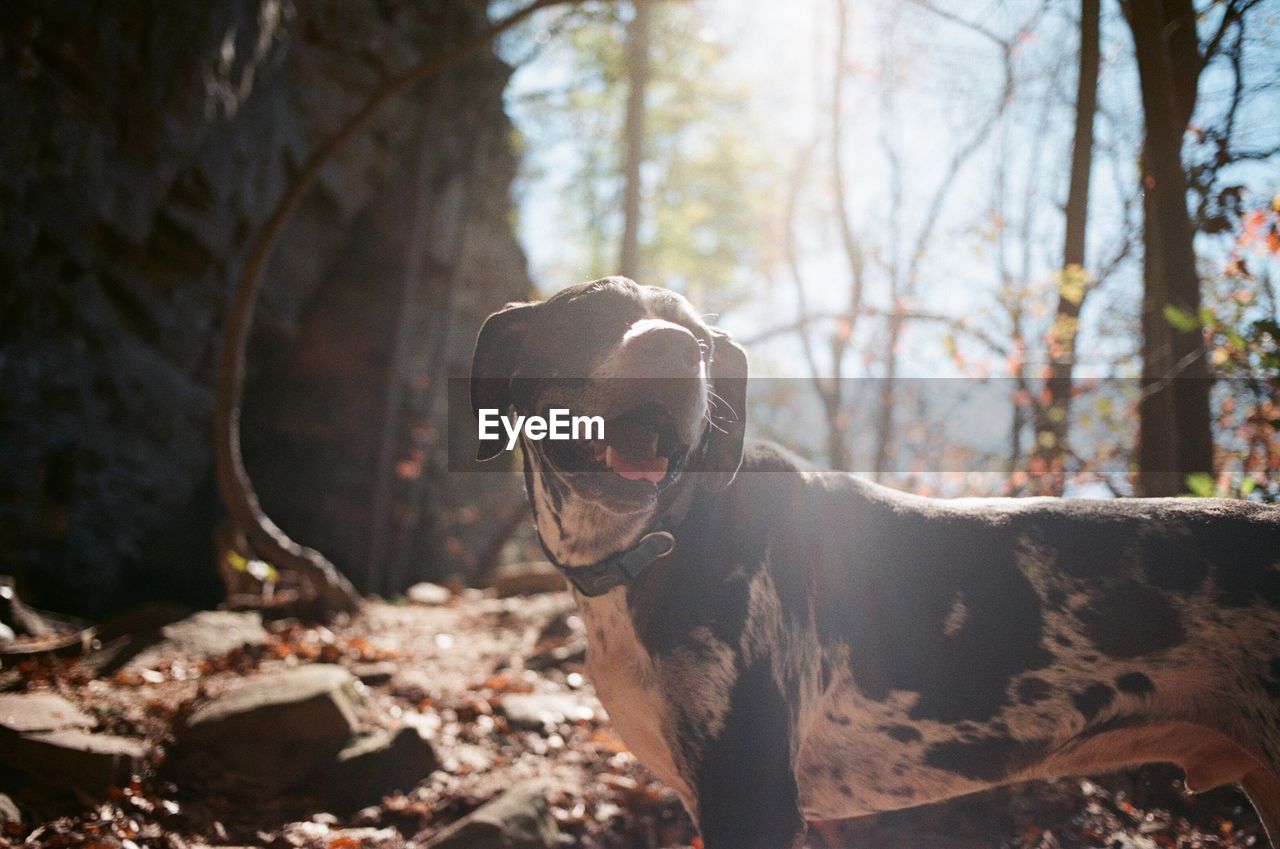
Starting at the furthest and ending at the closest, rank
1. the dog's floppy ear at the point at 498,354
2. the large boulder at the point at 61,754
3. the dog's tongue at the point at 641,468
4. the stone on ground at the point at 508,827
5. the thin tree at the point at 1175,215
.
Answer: the thin tree at the point at 1175,215 < the large boulder at the point at 61,754 < the stone on ground at the point at 508,827 < the dog's floppy ear at the point at 498,354 < the dog's tongue at the point at 641,468

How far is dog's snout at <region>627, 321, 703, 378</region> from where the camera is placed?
240 cm

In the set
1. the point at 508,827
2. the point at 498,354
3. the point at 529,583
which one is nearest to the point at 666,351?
the point at 498,354

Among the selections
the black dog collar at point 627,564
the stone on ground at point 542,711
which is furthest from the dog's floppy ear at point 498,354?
the stone on ground at point 542,711

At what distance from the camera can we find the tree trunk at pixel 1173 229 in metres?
4.31

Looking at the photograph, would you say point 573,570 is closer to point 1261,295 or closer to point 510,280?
point 1261,295

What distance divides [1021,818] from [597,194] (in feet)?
56.4

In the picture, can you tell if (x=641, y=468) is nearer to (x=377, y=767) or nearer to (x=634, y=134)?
(x=377, y=767)

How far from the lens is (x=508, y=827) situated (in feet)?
11.1

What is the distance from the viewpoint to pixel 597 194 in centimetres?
1883

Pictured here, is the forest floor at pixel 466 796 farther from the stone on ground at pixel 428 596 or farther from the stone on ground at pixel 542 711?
the stone on ground at pixel 428 596

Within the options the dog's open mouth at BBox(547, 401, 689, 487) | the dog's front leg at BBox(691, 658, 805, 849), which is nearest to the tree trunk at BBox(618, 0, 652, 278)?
the dog's open mouth at BBox(547, 401, 689, 487)

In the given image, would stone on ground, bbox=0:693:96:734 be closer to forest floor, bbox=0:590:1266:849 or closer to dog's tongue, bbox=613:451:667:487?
forest floor, bbox=0:590:1266:849

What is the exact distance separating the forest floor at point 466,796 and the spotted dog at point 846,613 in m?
1.06

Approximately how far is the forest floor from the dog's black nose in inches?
91.5
